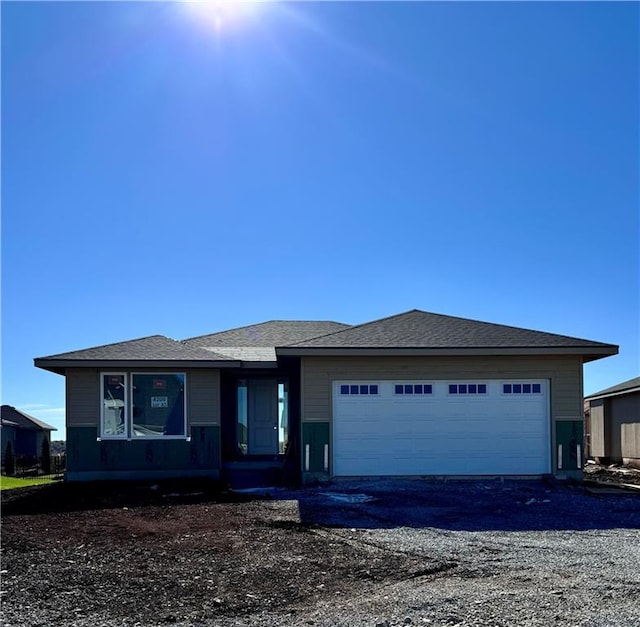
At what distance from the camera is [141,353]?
1461 cm

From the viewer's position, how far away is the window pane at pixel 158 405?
576 inches

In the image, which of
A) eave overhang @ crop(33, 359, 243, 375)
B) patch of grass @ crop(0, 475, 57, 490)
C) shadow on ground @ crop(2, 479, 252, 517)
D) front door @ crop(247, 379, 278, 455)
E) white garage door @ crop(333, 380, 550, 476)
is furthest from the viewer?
front door @ crop(247, 379, 278, 455)

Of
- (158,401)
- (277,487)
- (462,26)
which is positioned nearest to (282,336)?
(158,401)

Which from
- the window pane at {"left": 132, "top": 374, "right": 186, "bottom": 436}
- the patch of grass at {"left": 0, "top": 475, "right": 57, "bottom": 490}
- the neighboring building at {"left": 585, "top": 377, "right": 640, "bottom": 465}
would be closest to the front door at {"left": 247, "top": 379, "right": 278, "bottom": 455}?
the window pane at {"left": 132, "top": 374, "right": 186, "bottom": 436}

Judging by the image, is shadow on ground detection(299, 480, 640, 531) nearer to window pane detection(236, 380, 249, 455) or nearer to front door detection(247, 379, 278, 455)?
front door detection(247, 379, 278, 455)

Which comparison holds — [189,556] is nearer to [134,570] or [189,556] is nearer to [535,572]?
[134,570]

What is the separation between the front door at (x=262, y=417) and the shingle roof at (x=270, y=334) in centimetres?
114

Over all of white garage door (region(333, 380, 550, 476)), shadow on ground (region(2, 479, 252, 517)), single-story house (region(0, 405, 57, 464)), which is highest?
white garage door (region(333, 380, 550, 476))

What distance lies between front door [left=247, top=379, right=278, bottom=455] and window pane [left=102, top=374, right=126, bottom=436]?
11.5 ft

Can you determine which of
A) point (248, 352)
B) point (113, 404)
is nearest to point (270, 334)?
point (248, 352)

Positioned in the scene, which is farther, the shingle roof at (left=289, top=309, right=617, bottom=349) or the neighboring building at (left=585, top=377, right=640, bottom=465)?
the neighboring building at (left=585, top=377, right=640, bottom=465)

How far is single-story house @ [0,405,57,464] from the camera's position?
122 ft

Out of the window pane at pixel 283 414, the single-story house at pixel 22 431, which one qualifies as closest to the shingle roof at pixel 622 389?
the window pane at pixel 283 414

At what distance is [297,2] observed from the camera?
369 inches
